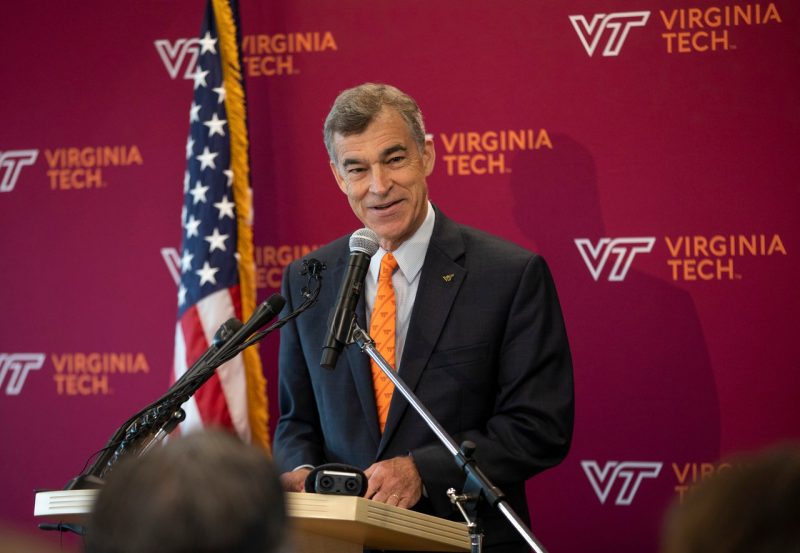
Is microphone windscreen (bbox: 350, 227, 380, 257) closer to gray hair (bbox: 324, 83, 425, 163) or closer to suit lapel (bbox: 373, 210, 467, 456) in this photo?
suit lapel (bbox: 373, 210, 467, 456)

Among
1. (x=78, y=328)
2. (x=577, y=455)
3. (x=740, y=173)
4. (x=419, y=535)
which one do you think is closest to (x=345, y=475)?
(x=419, y=535)

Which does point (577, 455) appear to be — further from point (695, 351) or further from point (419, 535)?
point (419, 535)

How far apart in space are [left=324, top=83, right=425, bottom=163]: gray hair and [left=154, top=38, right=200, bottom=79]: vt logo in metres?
1.75

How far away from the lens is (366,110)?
10.1 ft

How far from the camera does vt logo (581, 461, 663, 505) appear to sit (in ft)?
13.8

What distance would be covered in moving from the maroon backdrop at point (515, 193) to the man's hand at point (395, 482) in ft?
5.52

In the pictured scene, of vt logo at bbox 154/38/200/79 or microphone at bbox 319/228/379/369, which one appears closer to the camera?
microphone at bbox 319/228/379/369

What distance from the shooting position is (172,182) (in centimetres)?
469

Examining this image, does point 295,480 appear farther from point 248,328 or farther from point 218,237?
point 218,237

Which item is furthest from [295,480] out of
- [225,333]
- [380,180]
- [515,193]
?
[515,193]

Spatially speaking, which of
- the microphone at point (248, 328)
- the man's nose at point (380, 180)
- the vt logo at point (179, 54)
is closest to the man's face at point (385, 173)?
the man's nose at point (380, 180)

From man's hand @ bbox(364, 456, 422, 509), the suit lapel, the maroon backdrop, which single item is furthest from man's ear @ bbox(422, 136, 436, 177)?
the maroon backdrop

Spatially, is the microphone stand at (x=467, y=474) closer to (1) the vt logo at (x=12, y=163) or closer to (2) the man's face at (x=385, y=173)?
(2) the man's face at (x=385, y=173)

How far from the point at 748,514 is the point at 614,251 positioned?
11.0 ft
